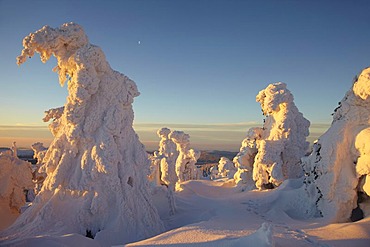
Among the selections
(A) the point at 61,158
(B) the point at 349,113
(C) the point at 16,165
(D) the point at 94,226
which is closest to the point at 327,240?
(B) the point at 349,113

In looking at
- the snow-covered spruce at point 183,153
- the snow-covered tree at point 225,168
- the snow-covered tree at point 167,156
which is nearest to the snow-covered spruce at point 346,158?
the snow-covered spruce at point 183,153

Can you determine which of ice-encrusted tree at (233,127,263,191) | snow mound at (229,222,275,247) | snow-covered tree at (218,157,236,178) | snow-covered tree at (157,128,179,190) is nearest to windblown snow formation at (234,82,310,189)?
ice-encrusted tree at (233,127,263,191)

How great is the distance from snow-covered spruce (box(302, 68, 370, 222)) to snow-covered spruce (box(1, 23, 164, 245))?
5.13 m

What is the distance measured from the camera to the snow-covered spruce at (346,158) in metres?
8.22

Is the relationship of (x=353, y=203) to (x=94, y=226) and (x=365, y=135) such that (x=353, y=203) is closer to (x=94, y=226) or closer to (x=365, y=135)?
(x=365, y=135)

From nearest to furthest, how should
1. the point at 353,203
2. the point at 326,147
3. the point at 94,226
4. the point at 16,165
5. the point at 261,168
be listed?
the point at 94,226 → the point at 353,203 → the point at 326,147 → the point at 16,165 → the point at 261,168

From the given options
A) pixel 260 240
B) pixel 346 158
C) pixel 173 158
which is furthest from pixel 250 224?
pixel 173 158

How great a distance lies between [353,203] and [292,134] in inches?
271

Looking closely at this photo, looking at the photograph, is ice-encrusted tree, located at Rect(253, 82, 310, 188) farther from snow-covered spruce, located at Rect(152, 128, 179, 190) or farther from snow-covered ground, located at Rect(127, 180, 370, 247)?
snow-covered spruce, located at Rect(152, 128, 179, 190)

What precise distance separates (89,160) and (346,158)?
7.58m

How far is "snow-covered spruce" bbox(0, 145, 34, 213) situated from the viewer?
10742mm

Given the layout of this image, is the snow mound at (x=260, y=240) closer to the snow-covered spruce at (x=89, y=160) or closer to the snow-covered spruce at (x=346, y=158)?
the snow-covered spruce at (x=89, y=160)

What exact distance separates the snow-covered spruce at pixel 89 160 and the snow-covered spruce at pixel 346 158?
5.13 m

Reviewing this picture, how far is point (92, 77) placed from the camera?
8.38m
